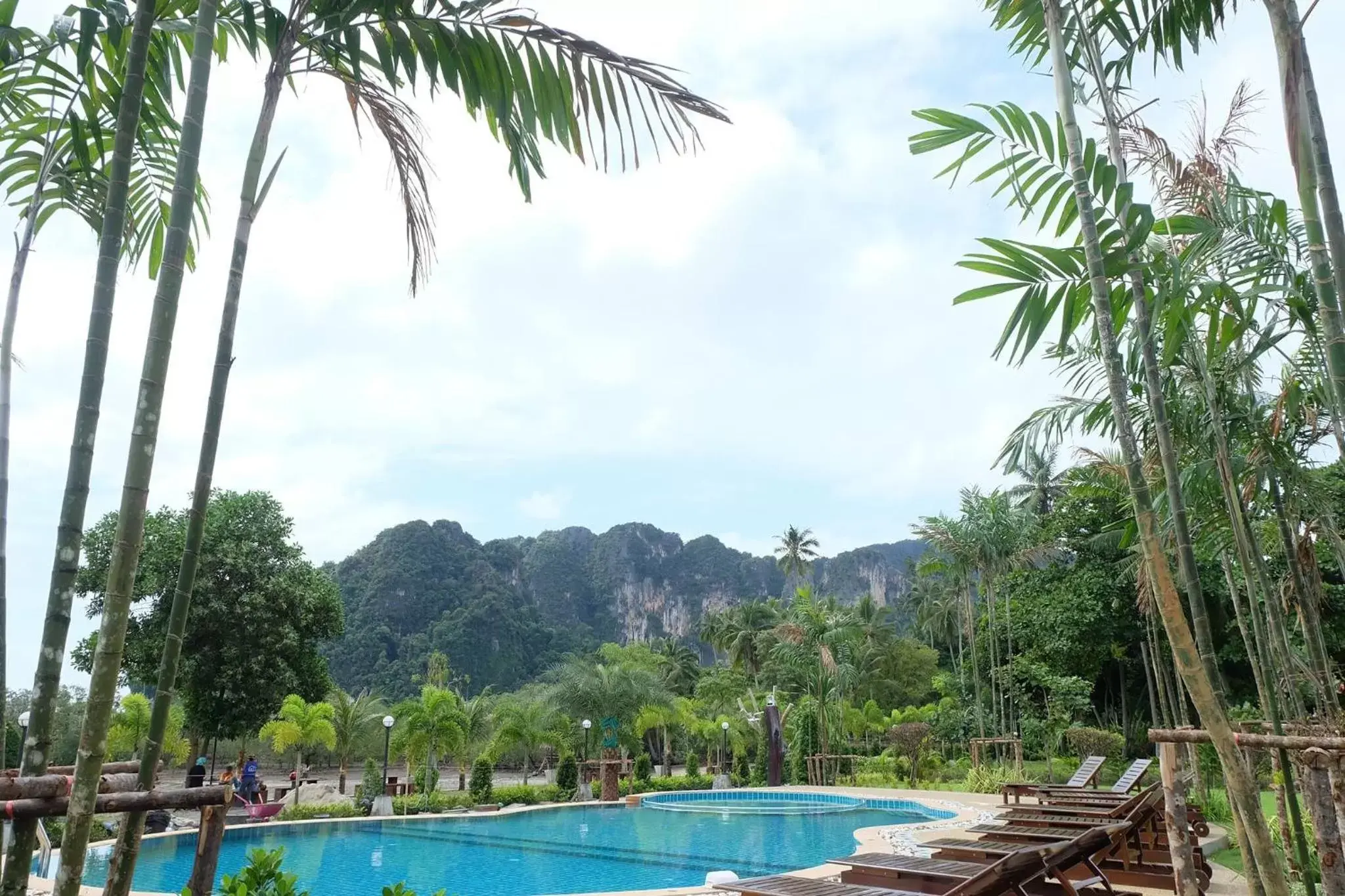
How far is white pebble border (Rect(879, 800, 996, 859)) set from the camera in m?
9.59

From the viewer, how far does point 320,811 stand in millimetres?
15719

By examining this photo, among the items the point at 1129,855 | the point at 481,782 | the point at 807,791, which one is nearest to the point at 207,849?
the point at 1129,855

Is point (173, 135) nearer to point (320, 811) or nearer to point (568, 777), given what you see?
point (320, 811)

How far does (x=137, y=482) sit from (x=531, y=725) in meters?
20.2

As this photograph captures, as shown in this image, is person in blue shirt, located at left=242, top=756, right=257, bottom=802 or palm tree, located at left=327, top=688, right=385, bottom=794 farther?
palm tree, located at left=327, top=688, right=385, bottom=794

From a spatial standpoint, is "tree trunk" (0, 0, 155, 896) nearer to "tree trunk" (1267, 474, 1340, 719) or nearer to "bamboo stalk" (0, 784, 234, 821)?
"bamboo stalk" (0, 784, 234, 821)

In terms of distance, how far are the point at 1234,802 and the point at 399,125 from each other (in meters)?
4.10

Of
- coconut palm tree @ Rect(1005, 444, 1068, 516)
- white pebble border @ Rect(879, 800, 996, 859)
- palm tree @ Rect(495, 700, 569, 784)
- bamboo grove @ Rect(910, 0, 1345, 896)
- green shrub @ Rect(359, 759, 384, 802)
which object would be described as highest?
coconut palm tree @ Rect(1005, 444, 1068, 516)

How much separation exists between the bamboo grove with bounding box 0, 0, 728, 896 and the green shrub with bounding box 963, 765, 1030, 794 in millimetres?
15415

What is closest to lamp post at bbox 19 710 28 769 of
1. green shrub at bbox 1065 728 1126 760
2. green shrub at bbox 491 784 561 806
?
green shrub at bbox 491 784 561 806

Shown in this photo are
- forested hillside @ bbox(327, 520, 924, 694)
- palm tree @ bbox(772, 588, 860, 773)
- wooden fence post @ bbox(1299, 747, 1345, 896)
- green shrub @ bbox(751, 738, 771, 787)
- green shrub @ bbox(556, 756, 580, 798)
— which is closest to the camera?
wooden fence post @ bbox(1299, 747, 1345, 896)

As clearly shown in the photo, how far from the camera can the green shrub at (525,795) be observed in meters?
18.3

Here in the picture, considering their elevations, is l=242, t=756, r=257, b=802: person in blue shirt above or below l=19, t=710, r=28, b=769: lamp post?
below

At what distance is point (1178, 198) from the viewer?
17.1 feet
